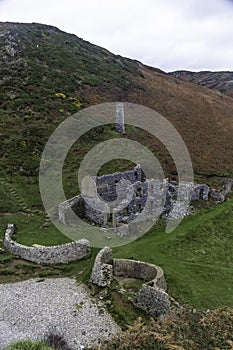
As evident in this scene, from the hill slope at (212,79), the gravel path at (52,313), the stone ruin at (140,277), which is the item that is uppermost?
the hill slope at (212,79)

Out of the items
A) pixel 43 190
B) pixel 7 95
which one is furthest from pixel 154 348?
pixel 7 95

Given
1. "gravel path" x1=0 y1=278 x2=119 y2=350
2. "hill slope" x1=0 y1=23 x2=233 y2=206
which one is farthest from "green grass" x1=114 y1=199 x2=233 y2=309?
"hill slope" x1=0 y1=23 x2=233 y2=206

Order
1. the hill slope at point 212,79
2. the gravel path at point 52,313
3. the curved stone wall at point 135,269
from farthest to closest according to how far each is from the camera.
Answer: the hill slope at point 212,79
the curved stone wall at point 135,269
the gravel path at point 52,313

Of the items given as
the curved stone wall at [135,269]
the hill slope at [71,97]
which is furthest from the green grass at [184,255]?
the hill slope at [71,97]

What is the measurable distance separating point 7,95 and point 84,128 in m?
11.0

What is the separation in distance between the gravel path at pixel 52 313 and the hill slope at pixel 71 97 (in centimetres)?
1428

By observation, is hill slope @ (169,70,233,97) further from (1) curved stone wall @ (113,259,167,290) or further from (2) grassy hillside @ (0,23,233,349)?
(1) curved stone wall @ (113,259,167,290)

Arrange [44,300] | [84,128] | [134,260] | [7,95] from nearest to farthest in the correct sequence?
[44,300]
[134,260]
[84,128]
[7,95]

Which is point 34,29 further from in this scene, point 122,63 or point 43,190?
point 43,190

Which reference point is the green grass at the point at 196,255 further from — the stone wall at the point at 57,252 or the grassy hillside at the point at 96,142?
the stone wall at the point at 57,252

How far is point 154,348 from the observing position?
A: 10.5 meters

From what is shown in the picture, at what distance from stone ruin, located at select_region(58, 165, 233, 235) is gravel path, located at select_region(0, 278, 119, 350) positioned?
6238mm

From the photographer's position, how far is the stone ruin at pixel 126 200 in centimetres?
2441

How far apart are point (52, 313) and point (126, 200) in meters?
10.5
